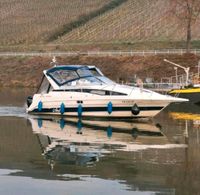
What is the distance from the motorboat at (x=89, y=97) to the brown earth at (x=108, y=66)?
999 inches

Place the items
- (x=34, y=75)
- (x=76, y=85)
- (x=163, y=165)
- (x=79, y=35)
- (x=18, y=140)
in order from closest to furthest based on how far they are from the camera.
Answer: (x=163, y=165), (x=18, y=140), (x=76, y=85), (x=34, y=75), (x=79, y=35)

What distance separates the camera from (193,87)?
43406 millimetres

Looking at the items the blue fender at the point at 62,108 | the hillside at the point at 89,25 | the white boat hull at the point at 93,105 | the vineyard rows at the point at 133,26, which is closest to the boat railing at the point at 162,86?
the white boat hull at the point at 93,105

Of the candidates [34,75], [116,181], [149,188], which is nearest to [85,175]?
[116,181]

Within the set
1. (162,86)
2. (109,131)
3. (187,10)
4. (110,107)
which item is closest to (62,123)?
(110,107)

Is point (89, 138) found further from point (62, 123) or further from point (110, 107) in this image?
point (110, 107)

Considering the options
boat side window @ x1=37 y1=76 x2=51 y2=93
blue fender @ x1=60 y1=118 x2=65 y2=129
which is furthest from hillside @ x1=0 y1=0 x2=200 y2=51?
blue fender @ x1=60 y1=118 x2=65 y2=129

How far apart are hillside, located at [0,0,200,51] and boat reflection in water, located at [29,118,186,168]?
4792cm

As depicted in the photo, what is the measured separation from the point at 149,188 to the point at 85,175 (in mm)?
2432

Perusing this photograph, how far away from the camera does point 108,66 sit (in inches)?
2731

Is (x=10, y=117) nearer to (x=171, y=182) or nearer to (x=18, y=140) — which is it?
(x=18, y=140)

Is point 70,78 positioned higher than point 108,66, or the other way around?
point 70,78

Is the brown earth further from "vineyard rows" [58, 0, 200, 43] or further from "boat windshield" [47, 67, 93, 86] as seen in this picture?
"boat windshield" [47, 67, 93, 86]

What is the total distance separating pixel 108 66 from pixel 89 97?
119 ft
